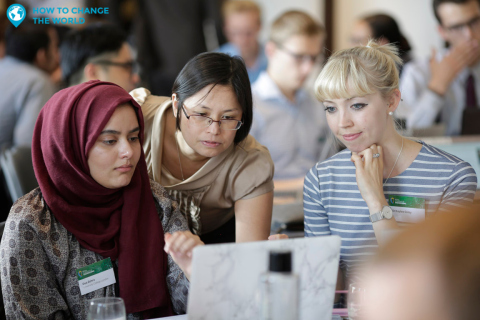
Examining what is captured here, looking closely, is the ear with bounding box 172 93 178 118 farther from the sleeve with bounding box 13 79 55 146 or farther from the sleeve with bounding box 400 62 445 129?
the sleeve with bounding box 400 62 445 129

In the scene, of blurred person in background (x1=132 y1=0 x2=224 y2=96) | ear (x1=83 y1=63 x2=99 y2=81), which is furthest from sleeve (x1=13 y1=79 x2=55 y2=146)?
blurred person in background (x1=132 y1=0 x2=224 y2=96)

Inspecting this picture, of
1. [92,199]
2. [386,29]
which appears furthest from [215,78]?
[386,29]

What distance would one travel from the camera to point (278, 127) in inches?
135

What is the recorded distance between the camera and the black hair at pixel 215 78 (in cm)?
174

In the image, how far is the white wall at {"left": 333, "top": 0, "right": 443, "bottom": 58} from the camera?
5.19 m

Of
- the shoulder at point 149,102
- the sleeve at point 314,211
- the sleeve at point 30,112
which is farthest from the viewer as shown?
the sleeve at point 30,112

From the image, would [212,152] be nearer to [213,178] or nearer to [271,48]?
[213,178]

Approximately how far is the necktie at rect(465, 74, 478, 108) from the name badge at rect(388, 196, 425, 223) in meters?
2.34

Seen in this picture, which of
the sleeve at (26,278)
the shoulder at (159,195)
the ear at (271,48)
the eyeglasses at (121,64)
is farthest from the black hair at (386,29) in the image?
the sleeve at (26,278)

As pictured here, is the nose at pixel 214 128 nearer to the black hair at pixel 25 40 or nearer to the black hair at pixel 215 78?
the black hair at pixel 215 78

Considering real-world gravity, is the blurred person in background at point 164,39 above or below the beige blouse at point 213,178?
above

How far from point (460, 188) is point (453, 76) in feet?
7.42

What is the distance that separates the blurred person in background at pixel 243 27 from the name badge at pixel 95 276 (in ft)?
11.3

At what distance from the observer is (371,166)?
5.37 ft
